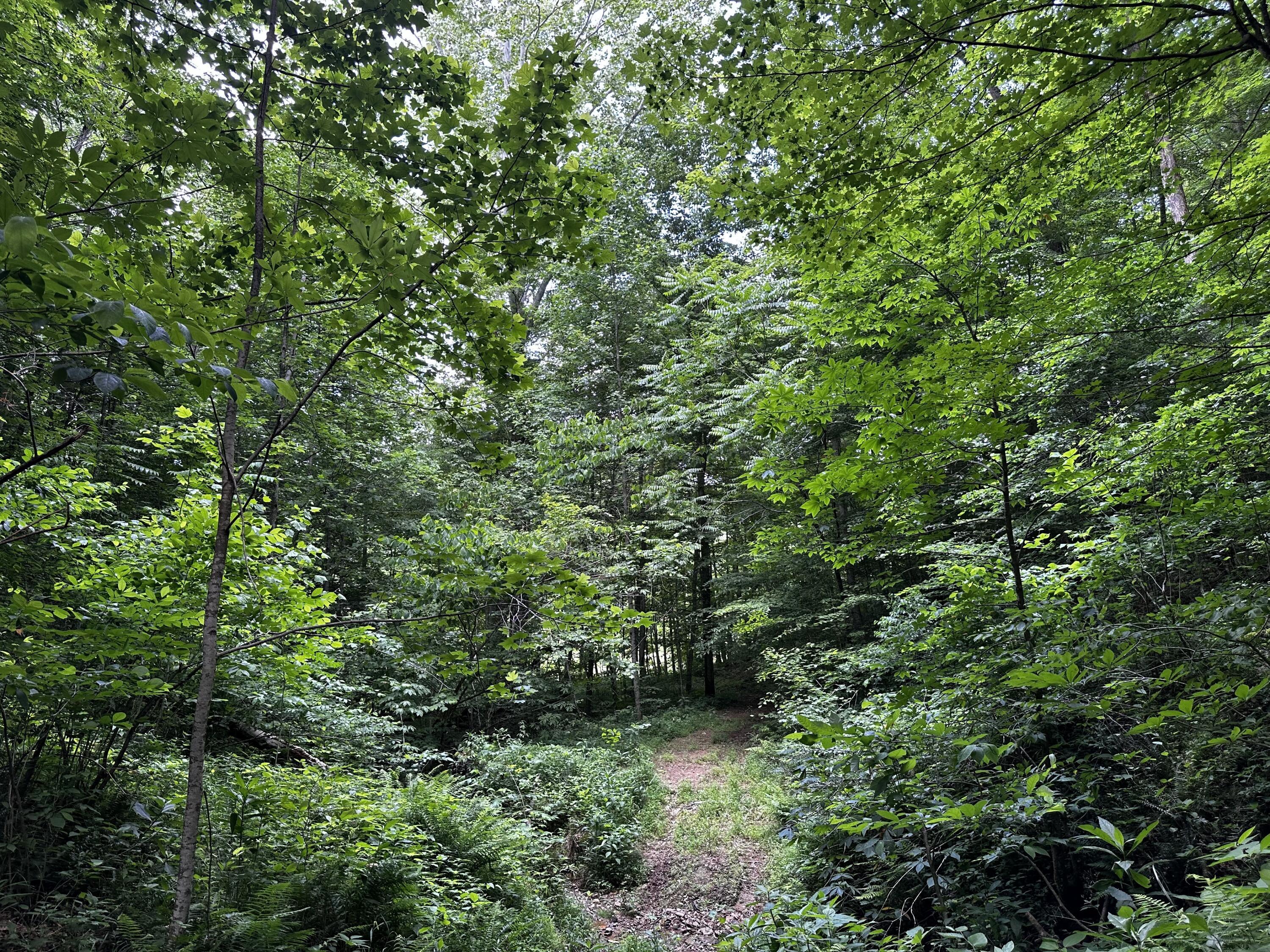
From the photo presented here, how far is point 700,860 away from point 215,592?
6230mm

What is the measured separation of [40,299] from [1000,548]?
6165mm

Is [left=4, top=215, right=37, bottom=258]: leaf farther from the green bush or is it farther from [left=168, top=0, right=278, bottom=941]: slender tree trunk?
the green bush

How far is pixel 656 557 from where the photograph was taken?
1210cm

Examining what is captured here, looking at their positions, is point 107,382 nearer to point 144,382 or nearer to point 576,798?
point 144,382

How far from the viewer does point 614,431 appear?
18.4 ft

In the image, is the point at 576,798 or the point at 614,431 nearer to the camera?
the point at 614,431

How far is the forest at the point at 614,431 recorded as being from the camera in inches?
89.3

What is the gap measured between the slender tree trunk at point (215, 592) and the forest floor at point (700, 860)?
2.37 m

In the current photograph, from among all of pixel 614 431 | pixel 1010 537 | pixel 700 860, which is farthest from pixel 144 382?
pixel 700 860

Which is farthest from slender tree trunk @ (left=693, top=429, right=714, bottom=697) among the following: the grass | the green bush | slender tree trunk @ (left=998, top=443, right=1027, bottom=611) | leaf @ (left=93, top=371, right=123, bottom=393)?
leaf @ (left=93, top=371, right=123, bottom=393)

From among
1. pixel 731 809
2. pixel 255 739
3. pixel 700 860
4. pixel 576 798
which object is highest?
pixel 255 739

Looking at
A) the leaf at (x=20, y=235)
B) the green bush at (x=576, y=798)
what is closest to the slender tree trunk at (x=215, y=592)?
the leaf at (x=20, y=235)

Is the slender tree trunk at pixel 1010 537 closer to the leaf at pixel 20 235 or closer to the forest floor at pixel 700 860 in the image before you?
the forest floor at pixel 700 860

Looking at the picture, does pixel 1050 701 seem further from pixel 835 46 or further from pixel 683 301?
pixel 683 301
